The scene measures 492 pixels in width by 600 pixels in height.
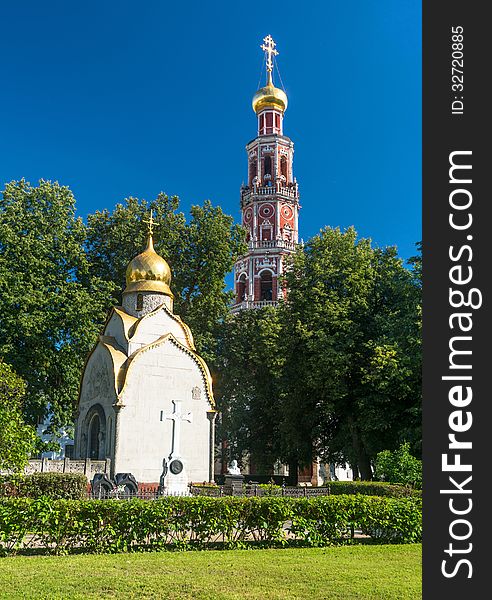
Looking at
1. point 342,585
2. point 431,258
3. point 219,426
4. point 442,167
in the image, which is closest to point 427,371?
point 431,258

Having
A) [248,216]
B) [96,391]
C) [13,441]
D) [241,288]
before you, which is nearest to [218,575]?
[13,441]

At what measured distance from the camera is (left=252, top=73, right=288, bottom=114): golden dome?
175 ft

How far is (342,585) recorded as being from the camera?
8.72 metres

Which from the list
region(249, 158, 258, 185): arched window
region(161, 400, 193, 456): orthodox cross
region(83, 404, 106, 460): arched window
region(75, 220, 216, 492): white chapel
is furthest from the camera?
region(249, 158, 258, 185): arched window

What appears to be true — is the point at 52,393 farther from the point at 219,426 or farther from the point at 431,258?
the point at 431,258

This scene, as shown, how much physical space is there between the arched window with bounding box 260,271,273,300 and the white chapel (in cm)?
2134

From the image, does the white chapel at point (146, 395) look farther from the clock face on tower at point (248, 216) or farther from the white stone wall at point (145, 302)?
the clock face on tower at point (248, 216)

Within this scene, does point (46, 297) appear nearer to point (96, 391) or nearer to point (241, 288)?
point (96, 391)

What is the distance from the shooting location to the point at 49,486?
693 inches

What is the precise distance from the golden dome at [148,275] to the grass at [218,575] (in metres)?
17.4

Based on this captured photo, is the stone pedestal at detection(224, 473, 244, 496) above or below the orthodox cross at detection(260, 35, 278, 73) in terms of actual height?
below

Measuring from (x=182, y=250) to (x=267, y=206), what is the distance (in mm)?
17784

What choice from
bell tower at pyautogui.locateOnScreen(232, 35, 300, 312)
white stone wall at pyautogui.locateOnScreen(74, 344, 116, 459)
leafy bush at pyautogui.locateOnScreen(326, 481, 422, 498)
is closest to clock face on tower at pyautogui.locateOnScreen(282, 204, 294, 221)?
bell tower at pyautogui.locateOnScreen(232, 35, 300, 312)

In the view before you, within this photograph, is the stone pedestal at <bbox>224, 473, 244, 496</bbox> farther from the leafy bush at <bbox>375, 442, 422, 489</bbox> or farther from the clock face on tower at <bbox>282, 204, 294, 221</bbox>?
the clock face on tower at <bbox>282, 204, 294, 221</bbox>
